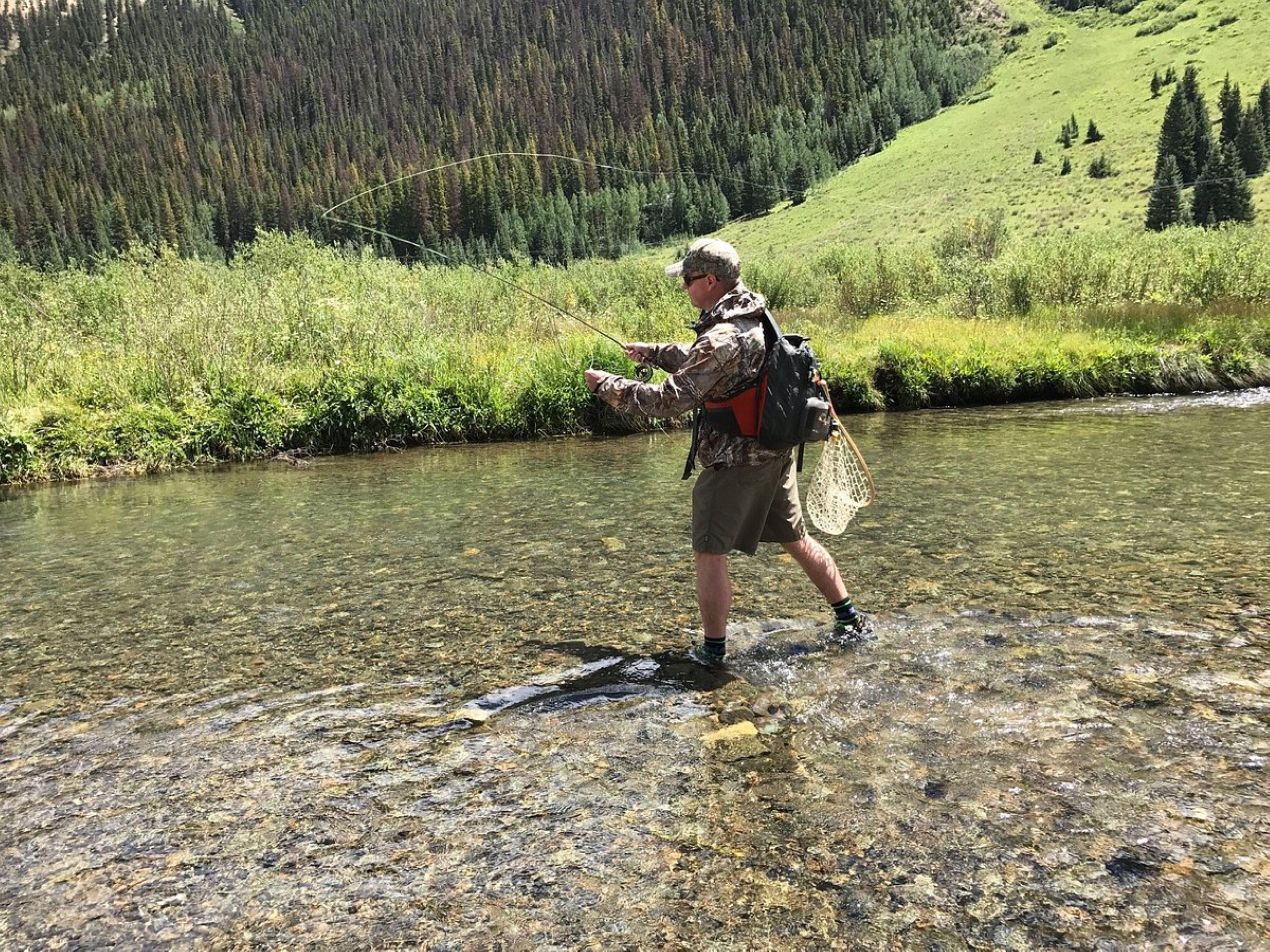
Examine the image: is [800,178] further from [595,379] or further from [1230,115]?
[595,379]

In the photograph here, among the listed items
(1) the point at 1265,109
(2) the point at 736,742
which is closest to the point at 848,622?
(2) the point at 736,742

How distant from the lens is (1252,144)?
89312 millimetres

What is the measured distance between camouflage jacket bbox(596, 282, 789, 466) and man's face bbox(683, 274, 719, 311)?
0.19 feet

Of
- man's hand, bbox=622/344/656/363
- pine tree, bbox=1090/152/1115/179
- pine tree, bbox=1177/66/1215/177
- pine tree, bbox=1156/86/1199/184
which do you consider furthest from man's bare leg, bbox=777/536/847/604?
pine tree, bbox=1090/152/1115/179

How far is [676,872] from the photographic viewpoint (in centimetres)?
306

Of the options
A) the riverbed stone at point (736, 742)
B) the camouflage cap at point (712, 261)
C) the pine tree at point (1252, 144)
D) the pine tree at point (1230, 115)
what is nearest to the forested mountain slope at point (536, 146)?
the pine tree at point (1230, 115)

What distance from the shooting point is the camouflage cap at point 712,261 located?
4547 mm

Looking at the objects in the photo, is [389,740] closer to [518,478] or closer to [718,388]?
[718,388]

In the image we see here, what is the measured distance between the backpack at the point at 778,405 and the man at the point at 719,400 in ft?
0.14

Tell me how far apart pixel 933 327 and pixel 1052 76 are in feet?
471

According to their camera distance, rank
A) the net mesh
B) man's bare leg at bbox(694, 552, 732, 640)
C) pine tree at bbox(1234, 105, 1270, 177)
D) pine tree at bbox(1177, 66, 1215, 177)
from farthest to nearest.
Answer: pine tree at bbox(1177, 66, 1215, 177)
pine tree at bbox(1234, 105, 1270, 177)
the net mesh
man's bare leg at bbox(694, 552, 732, 640)

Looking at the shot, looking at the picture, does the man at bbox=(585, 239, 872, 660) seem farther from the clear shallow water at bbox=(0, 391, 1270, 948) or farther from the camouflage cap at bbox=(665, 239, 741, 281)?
the clear shallow water at bbox=(0, 391, 1270, 948)

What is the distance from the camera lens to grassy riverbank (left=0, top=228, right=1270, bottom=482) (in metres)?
15.8

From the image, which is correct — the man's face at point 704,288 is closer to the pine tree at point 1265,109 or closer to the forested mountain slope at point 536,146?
the forested mountain slope at point 536,146
